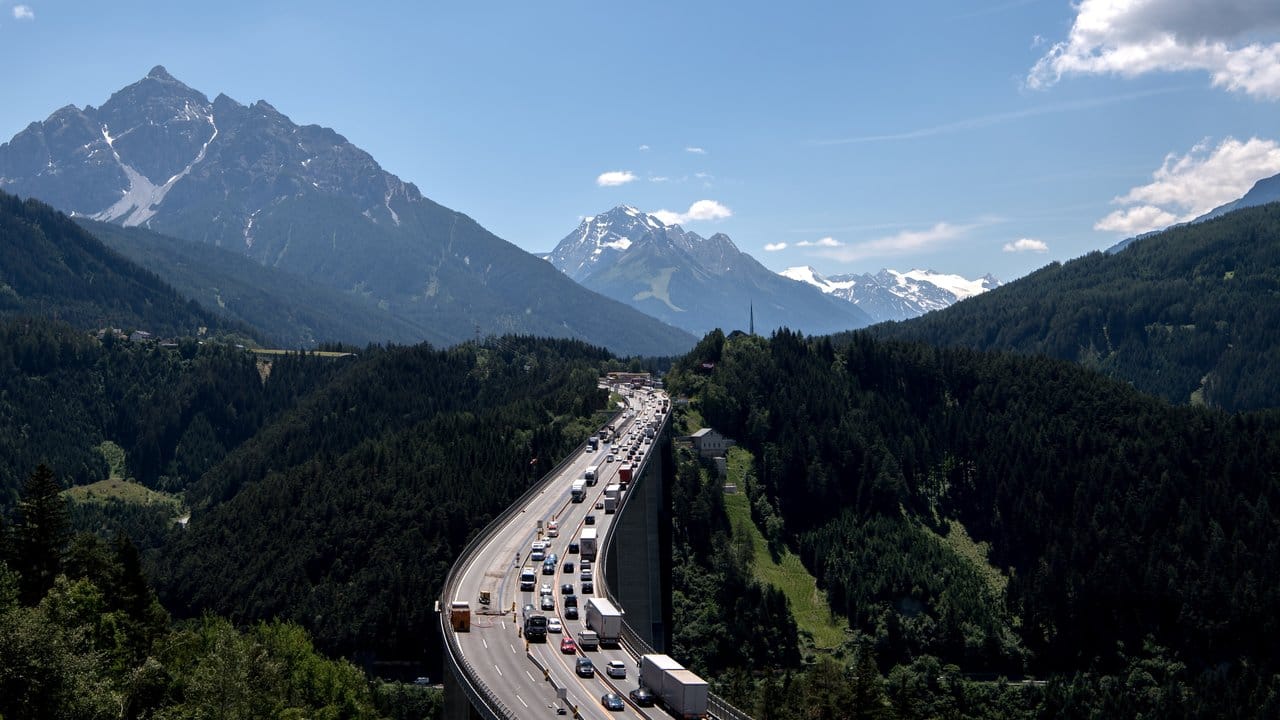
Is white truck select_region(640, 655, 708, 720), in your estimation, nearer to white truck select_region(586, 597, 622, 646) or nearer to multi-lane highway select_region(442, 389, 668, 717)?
multi-lane highway select_region(442, 389, 668, 717)

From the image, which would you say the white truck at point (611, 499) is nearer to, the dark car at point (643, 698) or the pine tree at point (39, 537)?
the pine tree at point (39, 537)

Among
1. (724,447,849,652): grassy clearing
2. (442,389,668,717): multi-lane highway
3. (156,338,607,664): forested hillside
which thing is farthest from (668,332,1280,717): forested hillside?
(442,389,668,717): multi-lane highway

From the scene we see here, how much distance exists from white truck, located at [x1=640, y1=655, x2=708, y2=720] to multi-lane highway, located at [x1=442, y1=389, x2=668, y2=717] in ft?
2.71

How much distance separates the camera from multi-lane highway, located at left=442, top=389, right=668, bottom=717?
169ft

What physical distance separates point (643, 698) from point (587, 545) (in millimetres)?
32386

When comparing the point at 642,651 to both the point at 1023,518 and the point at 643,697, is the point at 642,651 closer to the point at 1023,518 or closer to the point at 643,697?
the point at 643,697

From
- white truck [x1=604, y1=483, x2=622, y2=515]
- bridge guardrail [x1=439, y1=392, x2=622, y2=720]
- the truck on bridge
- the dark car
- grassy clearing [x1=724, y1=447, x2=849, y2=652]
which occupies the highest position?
white truck [x1=604, y1=483, x2=622, y2=515]

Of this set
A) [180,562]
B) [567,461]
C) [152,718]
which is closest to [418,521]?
[567,461]

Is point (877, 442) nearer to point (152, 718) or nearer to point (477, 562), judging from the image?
point (477, 562)

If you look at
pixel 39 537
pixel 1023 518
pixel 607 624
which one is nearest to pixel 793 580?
pixel 1023 518

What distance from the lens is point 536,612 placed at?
65812mm

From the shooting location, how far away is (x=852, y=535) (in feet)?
497

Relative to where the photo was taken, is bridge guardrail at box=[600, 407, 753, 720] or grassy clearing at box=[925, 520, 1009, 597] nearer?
bridge guardrail at box=[600, 407, 753, 720]

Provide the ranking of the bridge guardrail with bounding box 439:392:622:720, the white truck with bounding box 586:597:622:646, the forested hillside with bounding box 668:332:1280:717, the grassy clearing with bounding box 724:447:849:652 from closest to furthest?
1. the bridge guardrail with bounding box 439:392:622:720
2. the white truck with bounding box 586:597:622:646
3. the forested hillside with bounding box 668:332:1280:717
4. the grassy clearing with bounding box 724:447:849:652
